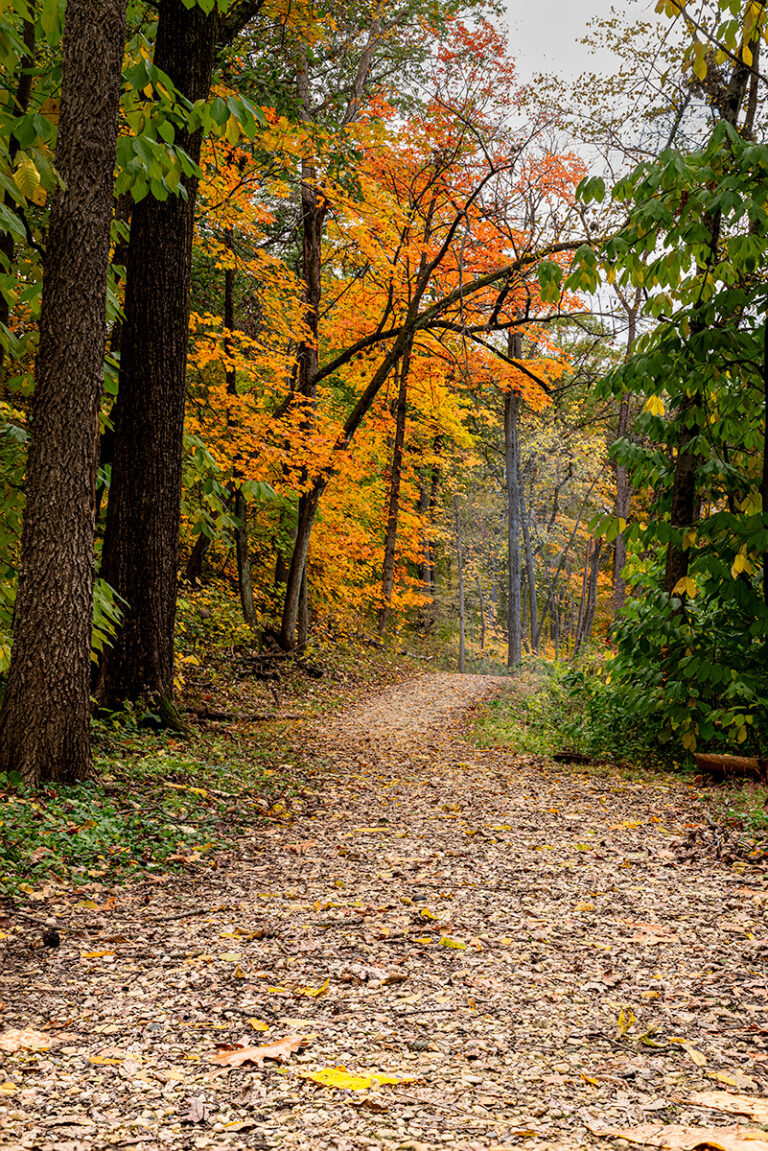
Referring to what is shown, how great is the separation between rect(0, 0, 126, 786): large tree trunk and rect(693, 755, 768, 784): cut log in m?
4.60

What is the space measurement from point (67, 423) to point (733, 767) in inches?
206

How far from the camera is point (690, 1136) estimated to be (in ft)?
5.42

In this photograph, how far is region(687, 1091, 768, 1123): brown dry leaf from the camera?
5.73ft

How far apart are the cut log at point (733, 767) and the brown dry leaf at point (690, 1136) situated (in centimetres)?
441

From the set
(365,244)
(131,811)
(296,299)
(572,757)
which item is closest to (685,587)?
(572,757)

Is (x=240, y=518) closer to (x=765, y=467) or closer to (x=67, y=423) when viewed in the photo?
(x=67, y=423)

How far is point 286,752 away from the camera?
721 cm

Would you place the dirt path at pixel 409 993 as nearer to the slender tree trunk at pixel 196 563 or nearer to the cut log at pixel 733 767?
the cut log at pixel 733 767

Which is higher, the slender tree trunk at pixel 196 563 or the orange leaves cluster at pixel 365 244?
the orange leaves cluster at pixel 365 244

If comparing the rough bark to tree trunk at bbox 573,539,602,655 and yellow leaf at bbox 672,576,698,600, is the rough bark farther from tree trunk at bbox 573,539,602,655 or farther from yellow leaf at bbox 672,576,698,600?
tree trunk at bbox 573,539,602,655

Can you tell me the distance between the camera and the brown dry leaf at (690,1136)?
156 centimetres

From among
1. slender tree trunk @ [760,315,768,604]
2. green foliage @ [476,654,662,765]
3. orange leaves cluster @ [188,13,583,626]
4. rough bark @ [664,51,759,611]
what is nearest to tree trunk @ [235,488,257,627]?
orange leaves cluster @ [188,13,583,626]

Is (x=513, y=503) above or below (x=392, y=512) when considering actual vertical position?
above

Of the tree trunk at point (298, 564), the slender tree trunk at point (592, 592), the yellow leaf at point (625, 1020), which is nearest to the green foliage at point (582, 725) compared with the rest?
the tree trunk at point (298, 564)
